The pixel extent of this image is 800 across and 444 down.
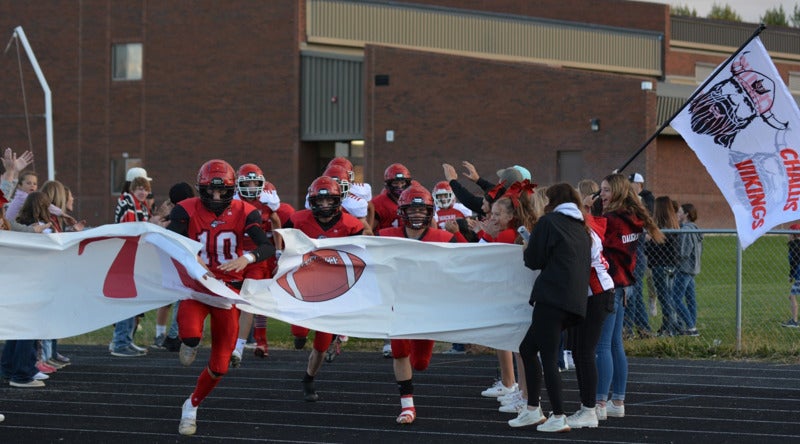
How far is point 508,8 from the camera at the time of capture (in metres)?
46.9

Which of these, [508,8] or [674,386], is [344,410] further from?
[508,8]

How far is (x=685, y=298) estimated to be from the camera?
48.1ft

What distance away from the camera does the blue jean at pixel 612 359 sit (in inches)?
364

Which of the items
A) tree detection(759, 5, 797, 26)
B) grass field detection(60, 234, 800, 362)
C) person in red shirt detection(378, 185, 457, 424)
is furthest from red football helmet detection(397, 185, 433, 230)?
tree detection(759, 5, 797, 26)

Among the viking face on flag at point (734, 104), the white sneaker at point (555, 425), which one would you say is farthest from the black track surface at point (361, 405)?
the viking face on flag at point (734, 104)

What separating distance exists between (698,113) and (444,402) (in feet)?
11.6

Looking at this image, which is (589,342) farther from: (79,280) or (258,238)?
(79,280)

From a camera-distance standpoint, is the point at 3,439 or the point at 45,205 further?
the point at 45,205

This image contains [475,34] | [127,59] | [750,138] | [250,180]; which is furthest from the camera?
[127,59]

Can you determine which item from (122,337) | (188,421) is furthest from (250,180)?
(122,337)

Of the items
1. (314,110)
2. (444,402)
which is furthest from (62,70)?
(444,402)

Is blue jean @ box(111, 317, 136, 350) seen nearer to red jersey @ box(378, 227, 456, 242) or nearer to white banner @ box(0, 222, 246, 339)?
white banner @ box(0, 222, 246, 339)

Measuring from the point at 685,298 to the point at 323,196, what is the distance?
6.57 metres

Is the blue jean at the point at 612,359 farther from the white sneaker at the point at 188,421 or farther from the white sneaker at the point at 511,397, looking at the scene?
the white sneaker at the point at 188,421
